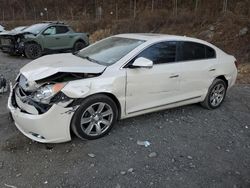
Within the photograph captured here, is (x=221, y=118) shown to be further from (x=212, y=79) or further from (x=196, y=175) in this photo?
(x=196, y=175)

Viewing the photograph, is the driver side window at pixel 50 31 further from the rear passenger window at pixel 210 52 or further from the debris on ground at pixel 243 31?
the rear passenger window at pixel 210 52

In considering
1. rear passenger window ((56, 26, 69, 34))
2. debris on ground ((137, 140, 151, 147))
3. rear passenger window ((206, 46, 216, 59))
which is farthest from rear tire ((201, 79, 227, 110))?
rear passenger window ((56, 26, 69, 34))

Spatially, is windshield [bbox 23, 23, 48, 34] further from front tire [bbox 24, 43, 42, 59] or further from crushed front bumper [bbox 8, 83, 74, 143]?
crushed front bumper [bbox 8, 83, 74, 143]

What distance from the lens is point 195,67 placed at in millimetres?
5023

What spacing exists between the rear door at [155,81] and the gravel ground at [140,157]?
1.31 feet

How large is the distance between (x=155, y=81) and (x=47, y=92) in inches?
67.2

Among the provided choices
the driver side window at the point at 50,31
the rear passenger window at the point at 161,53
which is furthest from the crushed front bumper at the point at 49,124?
the driver side window at the point at 50,31

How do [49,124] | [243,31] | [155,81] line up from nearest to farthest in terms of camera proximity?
[49,124] → [155,81] → [243,31]

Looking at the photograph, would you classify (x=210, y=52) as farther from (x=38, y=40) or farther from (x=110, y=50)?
(x=38, y=40)

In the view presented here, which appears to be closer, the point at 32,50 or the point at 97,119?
the point at 97,119

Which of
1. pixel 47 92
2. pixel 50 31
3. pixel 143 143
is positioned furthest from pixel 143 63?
pixel 50 31

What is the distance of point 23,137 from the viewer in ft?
13.4

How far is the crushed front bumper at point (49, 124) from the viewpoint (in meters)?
3.57

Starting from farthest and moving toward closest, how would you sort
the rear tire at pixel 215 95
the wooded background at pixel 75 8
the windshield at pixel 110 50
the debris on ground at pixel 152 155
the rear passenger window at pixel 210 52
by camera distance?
1. the wooded background at pixel 75 8
2. the rear tire at pixel 215 95
3. the rear passenger window at pixel 210 52
4. the windshield at pixel 110 50
5. the debris on ground at pixel 152 155
